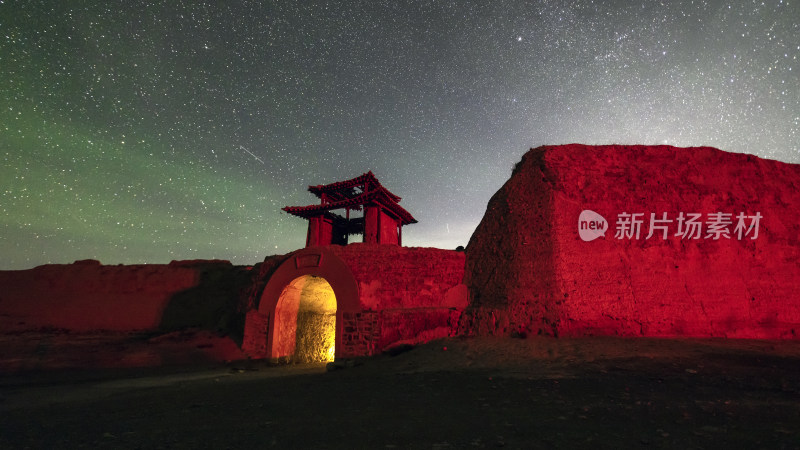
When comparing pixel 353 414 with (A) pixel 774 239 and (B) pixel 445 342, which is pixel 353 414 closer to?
(B) pixel 445 342

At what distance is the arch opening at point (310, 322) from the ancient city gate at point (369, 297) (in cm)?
11

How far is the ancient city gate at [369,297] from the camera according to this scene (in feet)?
32.0

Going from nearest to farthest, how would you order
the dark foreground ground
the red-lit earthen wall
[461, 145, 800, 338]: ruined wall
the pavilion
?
the dark foreground ground < [461, 145, 800, 338]: ruined wall < the red-lit earthen wall < the pavilion

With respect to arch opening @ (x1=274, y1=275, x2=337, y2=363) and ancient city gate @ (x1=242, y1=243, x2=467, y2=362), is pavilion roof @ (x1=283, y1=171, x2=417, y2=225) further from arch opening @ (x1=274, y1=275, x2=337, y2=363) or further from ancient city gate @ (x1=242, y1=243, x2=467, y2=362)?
ancient city gate @ (x1=242, y1=243, x2=467, y2=362)

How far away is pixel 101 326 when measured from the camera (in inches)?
665

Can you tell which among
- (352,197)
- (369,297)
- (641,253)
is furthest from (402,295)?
(352,197)

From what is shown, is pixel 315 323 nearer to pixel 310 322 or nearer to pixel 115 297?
pixel 310 322

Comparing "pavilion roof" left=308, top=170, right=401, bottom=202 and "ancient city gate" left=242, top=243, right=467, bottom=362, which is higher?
"pavilion roof" left=308, top=170, right=401, bottom=202

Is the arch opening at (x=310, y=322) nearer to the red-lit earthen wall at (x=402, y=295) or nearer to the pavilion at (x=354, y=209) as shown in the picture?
the red-lit earthen wall at (x=402, y=295)

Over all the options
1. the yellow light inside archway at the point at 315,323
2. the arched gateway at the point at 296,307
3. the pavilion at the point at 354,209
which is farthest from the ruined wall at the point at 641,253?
the pavilion at the point at 354,209

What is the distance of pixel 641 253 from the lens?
883 cm

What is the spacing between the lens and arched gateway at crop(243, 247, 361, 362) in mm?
10406

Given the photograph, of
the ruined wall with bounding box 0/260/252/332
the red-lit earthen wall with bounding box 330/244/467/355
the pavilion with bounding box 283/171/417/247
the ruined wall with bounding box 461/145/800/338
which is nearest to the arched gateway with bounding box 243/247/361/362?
the red-lit earthen wall with bounding box 330/244/467/355

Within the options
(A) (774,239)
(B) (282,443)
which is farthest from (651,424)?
(A) (774,239)
